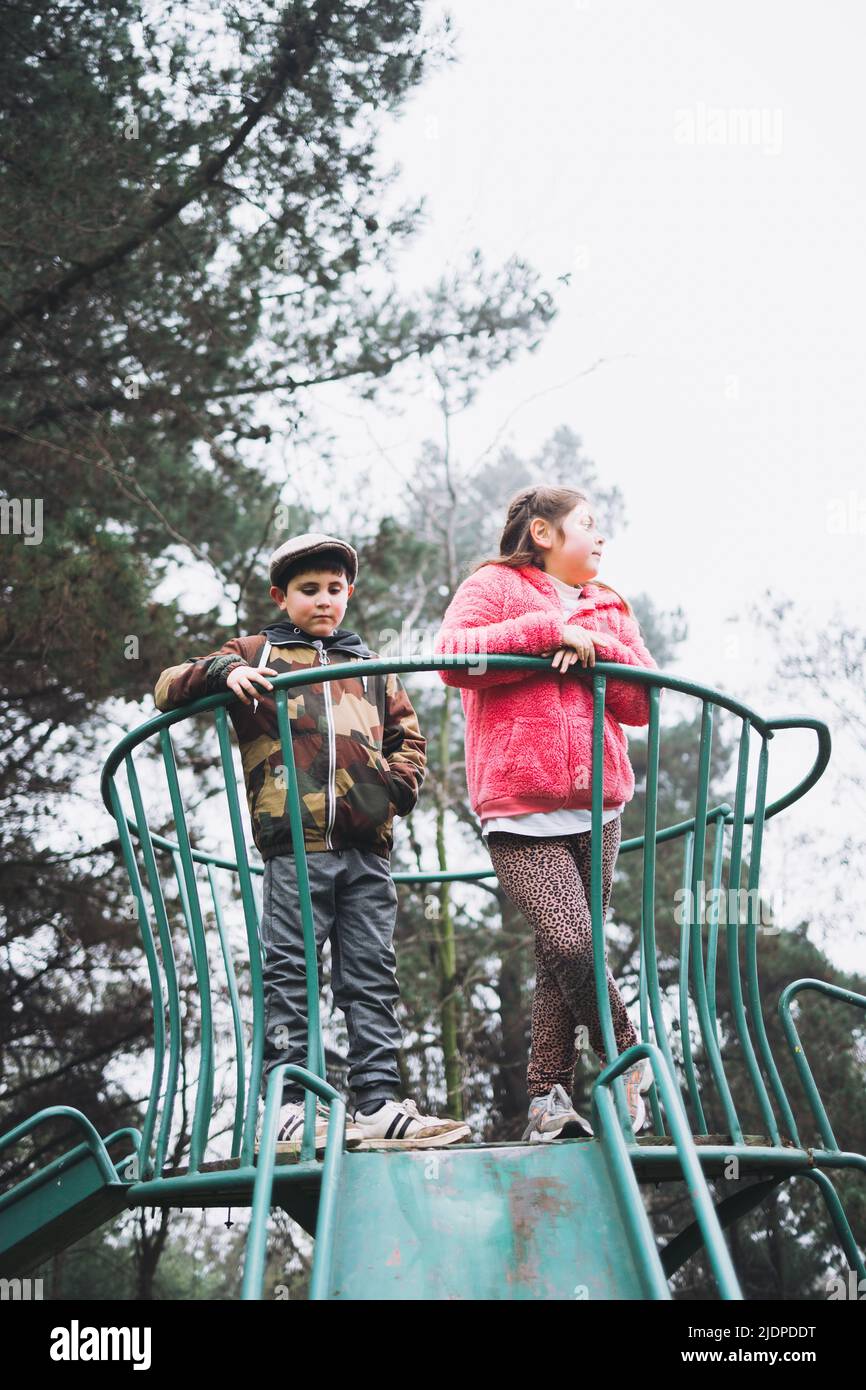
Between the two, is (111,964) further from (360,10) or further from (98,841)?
(360,10)

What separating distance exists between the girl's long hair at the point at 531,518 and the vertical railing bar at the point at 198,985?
0.98 m

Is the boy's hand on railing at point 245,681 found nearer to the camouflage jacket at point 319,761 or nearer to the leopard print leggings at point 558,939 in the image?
the camouflage jacket at point 319,761

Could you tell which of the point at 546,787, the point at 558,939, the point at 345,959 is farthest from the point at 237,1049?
the point at 546,787

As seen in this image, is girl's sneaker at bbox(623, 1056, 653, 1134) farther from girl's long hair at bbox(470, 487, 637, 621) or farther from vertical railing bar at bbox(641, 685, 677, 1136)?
girl's long hair at bbox(470, 487, 637, 621)

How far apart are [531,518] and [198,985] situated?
1.35m

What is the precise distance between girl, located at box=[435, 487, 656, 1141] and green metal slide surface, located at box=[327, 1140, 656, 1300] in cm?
44

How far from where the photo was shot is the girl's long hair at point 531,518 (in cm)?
279

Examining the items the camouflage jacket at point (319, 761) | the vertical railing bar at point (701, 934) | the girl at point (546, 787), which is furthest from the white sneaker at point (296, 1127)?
the vertical railing bar at point (701, 934)

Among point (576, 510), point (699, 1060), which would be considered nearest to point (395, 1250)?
point (576, 510)

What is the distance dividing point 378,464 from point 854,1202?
648 cm

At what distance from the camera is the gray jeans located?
2.32m

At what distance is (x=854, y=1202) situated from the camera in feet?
29.5

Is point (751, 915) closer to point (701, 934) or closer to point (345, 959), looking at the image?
point (701, 934)

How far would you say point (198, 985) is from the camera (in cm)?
207
